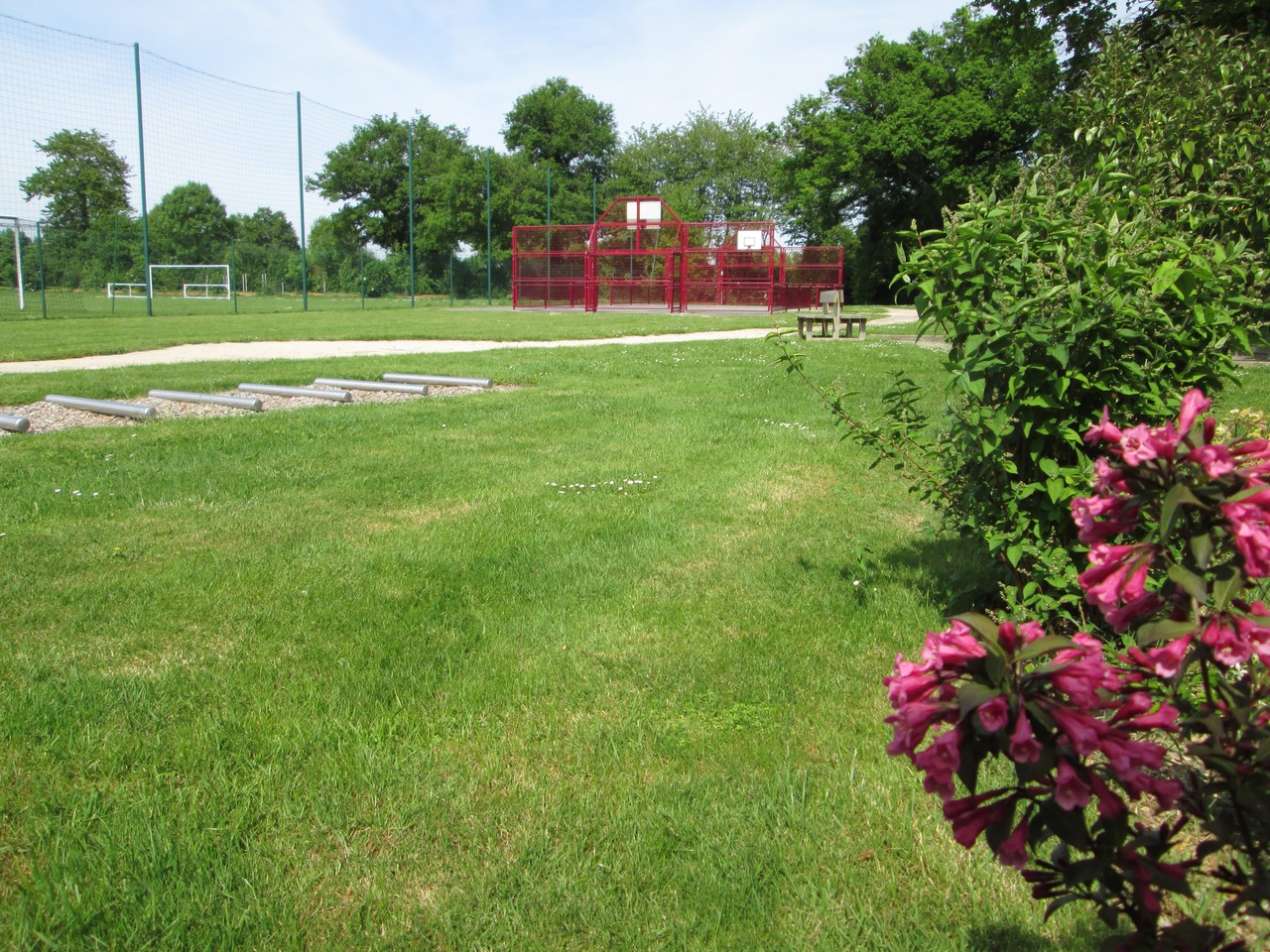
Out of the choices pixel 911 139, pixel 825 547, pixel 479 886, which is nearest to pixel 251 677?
pixel 479 886

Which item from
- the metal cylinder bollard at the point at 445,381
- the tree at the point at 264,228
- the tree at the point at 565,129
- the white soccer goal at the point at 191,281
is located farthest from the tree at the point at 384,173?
the metal cylinder bollard at the point at 445,381

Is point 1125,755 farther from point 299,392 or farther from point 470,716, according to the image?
point 299,392

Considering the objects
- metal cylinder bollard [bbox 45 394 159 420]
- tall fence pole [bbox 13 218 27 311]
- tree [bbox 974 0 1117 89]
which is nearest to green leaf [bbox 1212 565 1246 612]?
tree [bbox 974 0 1117 89]

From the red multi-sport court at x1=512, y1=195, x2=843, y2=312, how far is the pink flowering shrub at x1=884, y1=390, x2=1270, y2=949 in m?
31.3

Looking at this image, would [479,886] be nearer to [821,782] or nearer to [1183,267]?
[821,782]

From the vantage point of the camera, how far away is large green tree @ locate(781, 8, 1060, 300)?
1617 inches

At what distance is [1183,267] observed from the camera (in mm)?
2885

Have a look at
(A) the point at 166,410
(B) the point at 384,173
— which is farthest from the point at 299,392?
(B) the point at 384,173

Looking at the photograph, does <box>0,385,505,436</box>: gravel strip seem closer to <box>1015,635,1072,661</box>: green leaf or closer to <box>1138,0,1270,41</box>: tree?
<box>1138,0,1270,41</box>: tree

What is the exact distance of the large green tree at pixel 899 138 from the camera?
135 ft

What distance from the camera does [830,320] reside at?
61.8 feet

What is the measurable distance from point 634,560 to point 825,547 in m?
0.89

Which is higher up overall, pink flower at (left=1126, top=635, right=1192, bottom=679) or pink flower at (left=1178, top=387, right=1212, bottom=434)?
pink flower at (left=1178, top=387, right=1212, bottom=434)

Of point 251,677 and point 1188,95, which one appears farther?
point 1188,95
